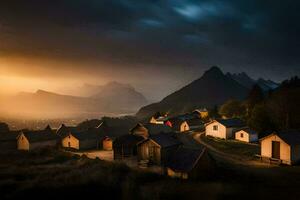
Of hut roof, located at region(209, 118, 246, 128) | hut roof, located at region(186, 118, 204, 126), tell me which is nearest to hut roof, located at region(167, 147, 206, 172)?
hut roof, located at region(209, 118, 246, 128)

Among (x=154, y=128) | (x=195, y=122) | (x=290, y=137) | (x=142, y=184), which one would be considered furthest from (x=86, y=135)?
(x=290, y=137)

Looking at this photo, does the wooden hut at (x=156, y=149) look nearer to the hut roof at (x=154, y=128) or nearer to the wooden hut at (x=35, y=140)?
the hut roof at (x=154, y=128)

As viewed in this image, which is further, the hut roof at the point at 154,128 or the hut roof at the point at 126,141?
the hut roof at the point at 154,128

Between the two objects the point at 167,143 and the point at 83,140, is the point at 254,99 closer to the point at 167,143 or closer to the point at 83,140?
the point at 167,143

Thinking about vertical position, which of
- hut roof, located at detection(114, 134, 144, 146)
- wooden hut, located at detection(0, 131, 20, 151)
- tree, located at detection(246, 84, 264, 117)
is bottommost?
wooden hut, located at detection(0, 131, 20, 151)

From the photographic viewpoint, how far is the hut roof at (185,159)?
36.6 meters

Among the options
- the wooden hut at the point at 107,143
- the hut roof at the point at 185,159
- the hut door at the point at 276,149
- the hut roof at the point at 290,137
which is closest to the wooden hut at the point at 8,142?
the wooden hut at the point at 107,143

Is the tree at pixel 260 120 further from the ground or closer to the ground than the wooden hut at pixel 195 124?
further from the ground

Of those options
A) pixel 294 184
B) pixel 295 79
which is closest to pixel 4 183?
Answer: pixel 294 184

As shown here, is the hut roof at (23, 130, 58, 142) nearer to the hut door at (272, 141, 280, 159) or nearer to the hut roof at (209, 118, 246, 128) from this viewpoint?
the hut roof at (209, 118, 246, 128)

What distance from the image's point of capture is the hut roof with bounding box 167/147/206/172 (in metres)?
36.6

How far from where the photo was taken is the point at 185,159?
38219mm

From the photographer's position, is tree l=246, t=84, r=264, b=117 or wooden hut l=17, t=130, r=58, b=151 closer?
wooden hut l=17, t=130, r=58, b=151

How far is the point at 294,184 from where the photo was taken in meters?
32.2
